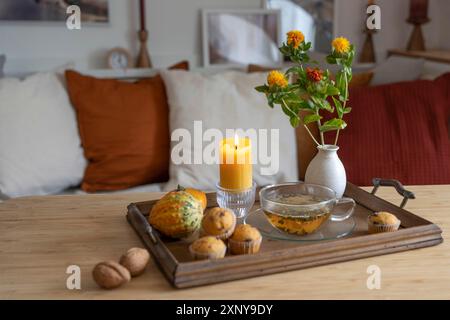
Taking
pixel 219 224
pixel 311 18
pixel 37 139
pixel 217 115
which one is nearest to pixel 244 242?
pixel 219 224

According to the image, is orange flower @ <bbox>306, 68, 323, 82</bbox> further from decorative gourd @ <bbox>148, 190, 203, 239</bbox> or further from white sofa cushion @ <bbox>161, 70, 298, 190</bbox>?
white sofa cushion @ <bbox>161, 70, 298, 190</bbox>

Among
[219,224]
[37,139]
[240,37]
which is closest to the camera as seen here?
[219,224]

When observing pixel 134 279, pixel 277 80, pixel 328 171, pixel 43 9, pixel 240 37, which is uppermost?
pixel 43 9

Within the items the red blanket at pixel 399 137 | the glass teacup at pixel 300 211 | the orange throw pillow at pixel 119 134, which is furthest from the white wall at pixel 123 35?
the glass teacup at pixel 300 211

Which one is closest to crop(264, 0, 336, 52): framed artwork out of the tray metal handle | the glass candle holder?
the tray metal handle

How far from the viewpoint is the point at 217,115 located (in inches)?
86.0

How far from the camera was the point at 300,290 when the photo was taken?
0.95m

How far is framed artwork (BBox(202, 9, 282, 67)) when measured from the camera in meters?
2.87

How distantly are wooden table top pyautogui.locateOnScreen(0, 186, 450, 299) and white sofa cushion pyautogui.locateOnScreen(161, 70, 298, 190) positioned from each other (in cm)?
78

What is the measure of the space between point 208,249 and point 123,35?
6.61 ft

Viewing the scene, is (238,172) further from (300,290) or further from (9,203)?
(9,203)

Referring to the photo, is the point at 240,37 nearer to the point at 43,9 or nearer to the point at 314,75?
the point at 43,9

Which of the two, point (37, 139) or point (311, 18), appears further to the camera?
point (311, 18)

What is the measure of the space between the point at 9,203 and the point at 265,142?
105 cm
